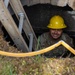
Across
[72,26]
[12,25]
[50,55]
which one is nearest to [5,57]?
[12,25]

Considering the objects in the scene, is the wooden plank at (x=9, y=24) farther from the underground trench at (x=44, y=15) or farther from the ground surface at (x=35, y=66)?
the underground trench at (x=44, y=15)

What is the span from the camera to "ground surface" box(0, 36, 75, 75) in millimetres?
3676

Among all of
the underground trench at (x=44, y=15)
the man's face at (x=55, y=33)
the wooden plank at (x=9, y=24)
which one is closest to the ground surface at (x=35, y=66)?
the wooden plank at (x=9, y=24)

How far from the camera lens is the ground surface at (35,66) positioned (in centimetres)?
368

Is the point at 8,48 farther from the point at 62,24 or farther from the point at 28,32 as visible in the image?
the point at 62,24

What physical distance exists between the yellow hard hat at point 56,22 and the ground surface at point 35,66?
231 centimetres

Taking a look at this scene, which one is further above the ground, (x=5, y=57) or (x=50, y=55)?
(x=5, y=57)

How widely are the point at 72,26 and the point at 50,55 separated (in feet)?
2.97

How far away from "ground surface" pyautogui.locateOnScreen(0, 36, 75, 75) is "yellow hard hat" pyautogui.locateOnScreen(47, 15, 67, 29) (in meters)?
2.31

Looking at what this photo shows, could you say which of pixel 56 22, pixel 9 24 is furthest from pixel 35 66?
pixel 56 22

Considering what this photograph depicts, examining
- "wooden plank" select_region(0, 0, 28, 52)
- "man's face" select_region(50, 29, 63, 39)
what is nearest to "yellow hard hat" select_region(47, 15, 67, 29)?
"man's face" select_region(50, 29, 63, 39)

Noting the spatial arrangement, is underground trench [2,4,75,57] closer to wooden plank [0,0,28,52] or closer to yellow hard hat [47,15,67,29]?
yellow hard hat [47,15,67,29]

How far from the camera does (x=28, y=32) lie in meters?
5.51

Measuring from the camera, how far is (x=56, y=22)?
6250 millimetres
